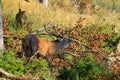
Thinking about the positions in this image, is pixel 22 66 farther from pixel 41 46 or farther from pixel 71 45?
pixel 71 45

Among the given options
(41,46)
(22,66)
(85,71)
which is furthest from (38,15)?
(22,66)

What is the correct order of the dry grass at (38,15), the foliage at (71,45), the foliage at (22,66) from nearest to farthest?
the foliage at (22,66) → the foliage at (71,45) → the dry grass at (38,15)

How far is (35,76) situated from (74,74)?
0.85 metres

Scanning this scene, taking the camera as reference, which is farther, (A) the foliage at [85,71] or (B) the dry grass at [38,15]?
(B) the dry grass at [38,15]

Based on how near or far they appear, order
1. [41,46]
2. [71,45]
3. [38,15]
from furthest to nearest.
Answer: [38,15], [71,45], [41,46]

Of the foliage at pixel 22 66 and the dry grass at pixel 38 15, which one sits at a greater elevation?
the dry grass at pixel 38 15

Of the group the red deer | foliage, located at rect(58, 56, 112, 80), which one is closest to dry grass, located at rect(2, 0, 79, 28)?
the red deer

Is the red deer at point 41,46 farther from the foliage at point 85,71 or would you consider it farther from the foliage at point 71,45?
the foliage at point 85,71

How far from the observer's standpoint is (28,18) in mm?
13812

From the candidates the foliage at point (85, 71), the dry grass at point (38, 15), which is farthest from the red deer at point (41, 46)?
the dry grass at point (38, 15)

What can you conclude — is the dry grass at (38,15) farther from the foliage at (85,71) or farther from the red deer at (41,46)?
the foliage at (85,71)

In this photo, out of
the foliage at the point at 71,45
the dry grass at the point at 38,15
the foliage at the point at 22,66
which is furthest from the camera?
the dry grass at the point at 38,15

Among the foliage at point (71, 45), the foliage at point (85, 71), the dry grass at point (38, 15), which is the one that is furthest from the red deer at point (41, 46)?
the dry grass at point (38, 15)

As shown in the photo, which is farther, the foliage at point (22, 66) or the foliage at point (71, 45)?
the foliage at point (71, 45)
